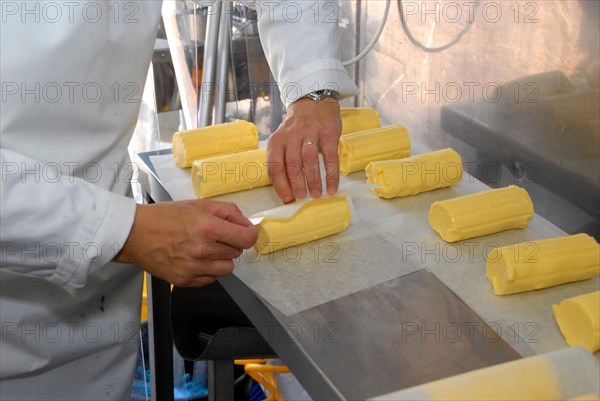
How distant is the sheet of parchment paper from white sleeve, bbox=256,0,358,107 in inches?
11.8

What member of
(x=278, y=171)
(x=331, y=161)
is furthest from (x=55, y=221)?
(x=331, y=161)

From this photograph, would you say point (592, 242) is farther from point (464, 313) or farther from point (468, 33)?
point (468, 33)

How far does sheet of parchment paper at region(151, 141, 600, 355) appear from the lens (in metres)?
1.09

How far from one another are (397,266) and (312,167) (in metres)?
0.30

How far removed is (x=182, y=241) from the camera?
3.58 ft

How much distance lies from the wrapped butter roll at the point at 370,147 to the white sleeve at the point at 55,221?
632mm

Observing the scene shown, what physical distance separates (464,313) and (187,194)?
2.33ft

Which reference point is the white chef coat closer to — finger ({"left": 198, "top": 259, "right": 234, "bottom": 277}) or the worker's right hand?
the worker's right hand

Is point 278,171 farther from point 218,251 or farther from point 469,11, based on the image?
point 469,11

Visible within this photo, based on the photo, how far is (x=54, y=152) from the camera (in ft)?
4.12

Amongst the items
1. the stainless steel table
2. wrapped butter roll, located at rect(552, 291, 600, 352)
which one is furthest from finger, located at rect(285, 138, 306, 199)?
wrapped butter roll, located at rect(552, 291, 600, 352)

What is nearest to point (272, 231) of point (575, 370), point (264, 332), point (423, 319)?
point (264, 332)

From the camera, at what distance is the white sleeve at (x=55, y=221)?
102 cm

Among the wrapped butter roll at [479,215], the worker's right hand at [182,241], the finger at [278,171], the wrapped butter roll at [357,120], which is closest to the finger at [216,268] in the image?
the worker's right hand at [182,241]
